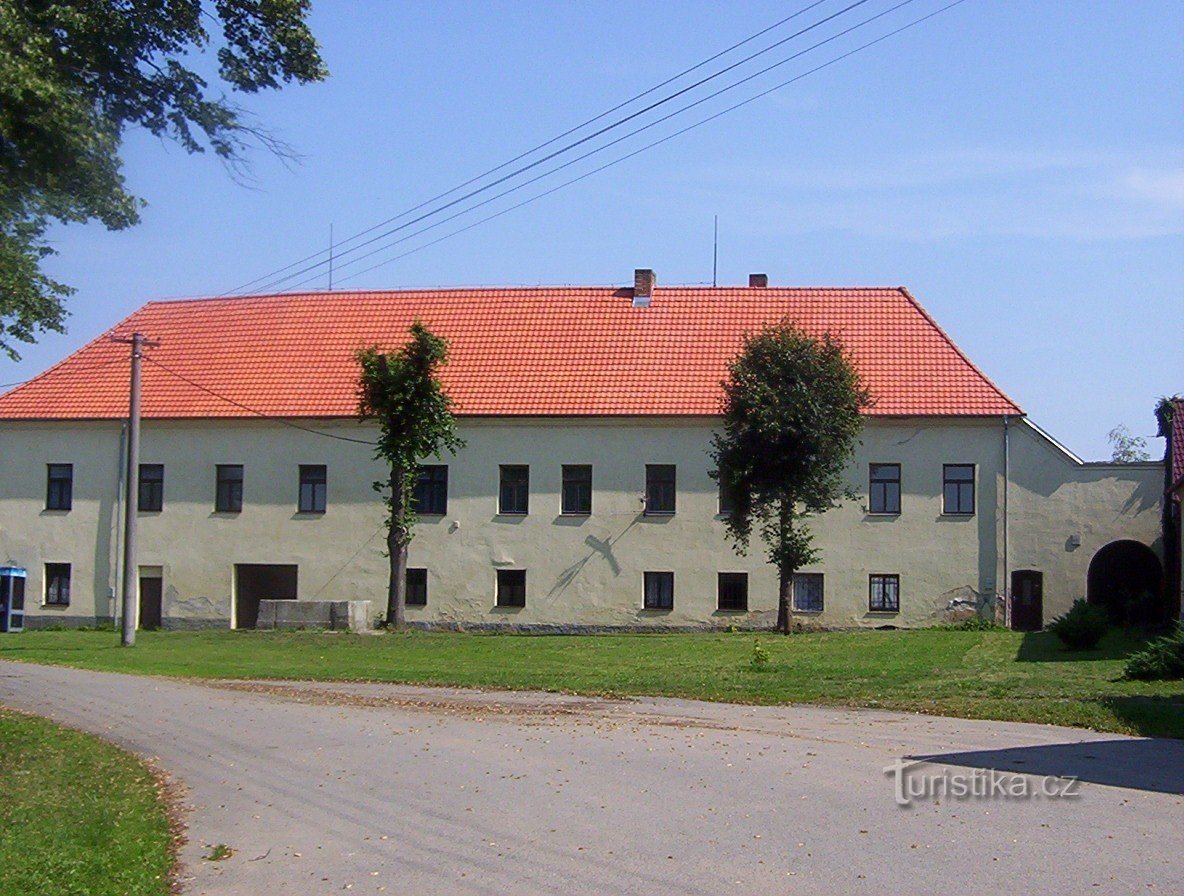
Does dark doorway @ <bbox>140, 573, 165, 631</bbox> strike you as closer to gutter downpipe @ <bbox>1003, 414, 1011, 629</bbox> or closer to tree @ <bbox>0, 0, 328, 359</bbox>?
gutter downpipe @ <bbox>1003, 414, 1011, 629</bbox>

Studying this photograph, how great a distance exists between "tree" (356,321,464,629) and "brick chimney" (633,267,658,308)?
8.88 meters

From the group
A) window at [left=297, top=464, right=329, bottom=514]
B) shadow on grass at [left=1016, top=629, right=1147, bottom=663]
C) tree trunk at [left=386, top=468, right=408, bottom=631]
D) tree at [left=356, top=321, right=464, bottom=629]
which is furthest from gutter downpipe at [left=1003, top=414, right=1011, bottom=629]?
window at [left=297, top=464, right=329, bottom=514]

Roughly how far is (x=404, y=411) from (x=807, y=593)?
12396mm

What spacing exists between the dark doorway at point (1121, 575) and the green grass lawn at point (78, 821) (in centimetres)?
3044

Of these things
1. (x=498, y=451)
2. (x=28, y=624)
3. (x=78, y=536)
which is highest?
(x=498, y=451)

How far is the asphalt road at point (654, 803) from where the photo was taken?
27.5 feet

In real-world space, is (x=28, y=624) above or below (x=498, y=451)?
below

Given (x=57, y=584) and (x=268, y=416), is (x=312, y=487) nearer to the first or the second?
(x=268, y=416)

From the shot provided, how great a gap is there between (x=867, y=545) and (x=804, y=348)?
26.3 feet

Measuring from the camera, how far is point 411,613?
134 ft

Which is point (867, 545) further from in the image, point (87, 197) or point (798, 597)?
point (87, 197)

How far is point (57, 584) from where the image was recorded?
141ft

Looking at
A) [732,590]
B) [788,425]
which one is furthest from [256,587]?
[788,425]

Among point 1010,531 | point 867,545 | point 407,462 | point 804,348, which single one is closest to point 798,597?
point 867,545
